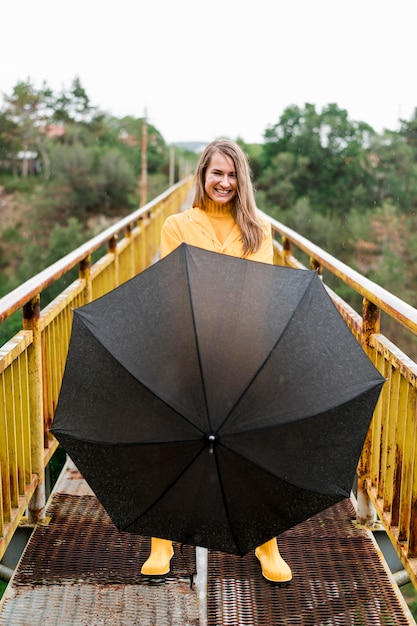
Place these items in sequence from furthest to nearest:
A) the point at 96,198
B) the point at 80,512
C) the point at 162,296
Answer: the point at 96,198 < the point at 80,512 < the point at 162,296

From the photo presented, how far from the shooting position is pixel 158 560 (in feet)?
9.09

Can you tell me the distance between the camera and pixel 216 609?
8.63 ft

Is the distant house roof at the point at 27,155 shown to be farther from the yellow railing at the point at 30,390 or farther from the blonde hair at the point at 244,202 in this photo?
the blonde hair at the point at 244,202

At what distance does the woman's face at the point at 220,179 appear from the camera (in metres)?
2.92

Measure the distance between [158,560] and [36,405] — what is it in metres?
0.83

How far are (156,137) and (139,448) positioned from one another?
3611 inches

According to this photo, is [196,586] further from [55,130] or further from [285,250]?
[55,130]

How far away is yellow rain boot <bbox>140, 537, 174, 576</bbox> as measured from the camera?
2758 millimetres

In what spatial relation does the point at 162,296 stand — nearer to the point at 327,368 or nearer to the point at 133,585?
the point at 327,368

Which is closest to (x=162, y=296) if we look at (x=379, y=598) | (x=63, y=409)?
(x=63, y=409)

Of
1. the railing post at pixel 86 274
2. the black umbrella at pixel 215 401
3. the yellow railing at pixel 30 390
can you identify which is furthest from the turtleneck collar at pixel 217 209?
the railing post at pixel 86 274

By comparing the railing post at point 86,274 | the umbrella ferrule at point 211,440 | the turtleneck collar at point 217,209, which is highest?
the turtleneck collar at point 217,209

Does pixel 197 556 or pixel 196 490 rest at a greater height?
pixel 196 490

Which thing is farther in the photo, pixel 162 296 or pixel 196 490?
pixel 162 296
